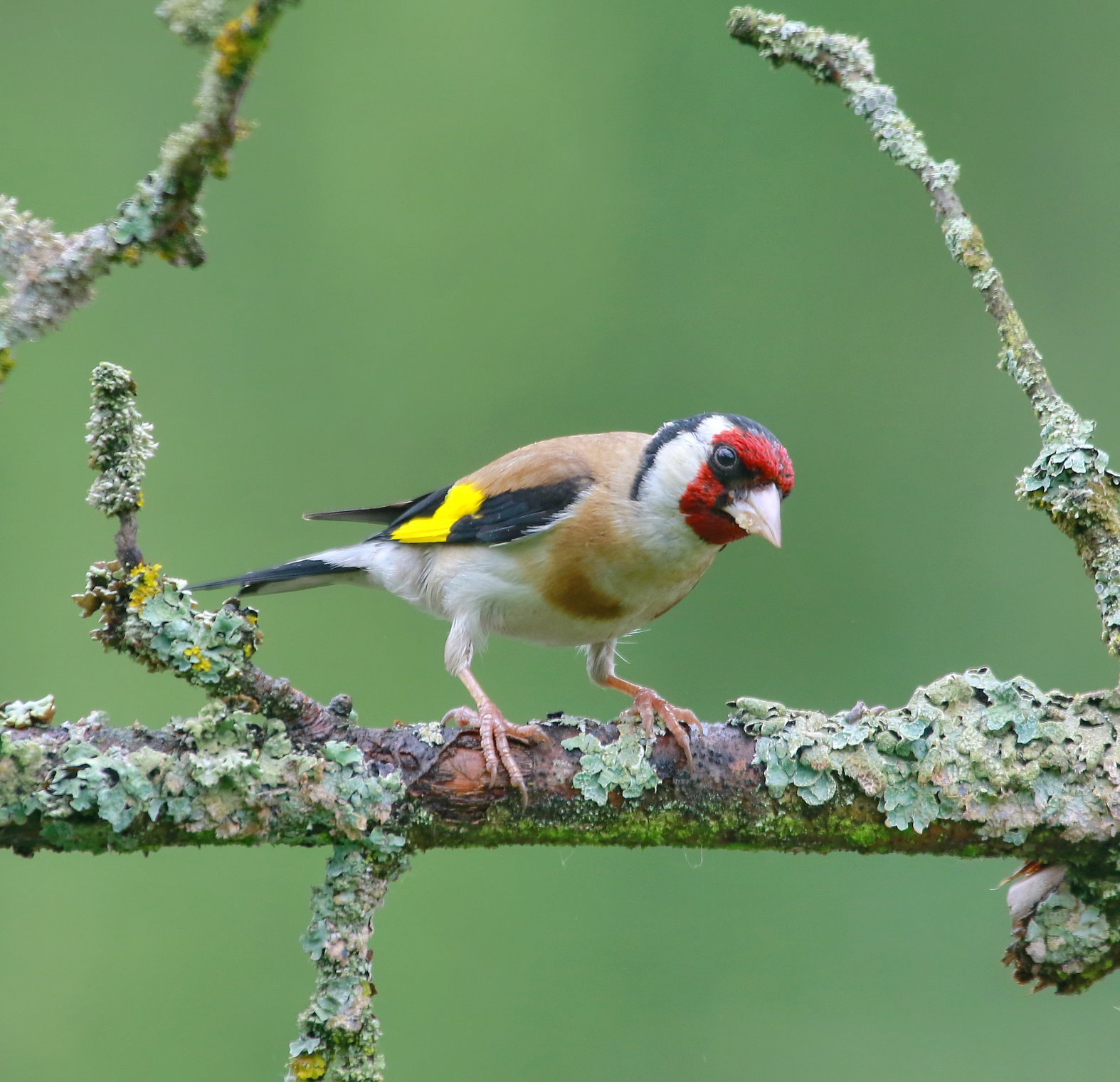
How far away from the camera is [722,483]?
1943 millimetres

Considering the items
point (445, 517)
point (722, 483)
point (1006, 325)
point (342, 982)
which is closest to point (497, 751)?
point (342, 982)

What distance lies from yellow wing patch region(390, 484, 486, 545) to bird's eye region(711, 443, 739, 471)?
0.46 metres

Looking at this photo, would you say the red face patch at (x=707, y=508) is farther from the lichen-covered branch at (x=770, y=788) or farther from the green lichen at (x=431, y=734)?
the green lichen at (x=431, y=734)

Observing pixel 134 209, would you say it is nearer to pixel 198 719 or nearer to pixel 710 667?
pixel 198 719

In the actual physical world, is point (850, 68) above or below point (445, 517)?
above

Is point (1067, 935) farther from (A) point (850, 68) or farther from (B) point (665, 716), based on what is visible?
(A) point (850, 68)

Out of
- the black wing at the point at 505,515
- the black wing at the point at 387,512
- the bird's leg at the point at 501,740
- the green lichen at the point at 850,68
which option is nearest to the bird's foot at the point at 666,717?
the bird's leg at the point at 501,740

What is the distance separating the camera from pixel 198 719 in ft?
4.49

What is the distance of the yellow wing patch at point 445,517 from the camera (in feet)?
7.10

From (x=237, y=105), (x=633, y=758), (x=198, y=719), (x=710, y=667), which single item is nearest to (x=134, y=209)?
(x=237, y=105)

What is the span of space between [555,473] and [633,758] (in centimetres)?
70

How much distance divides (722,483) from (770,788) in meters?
0.59

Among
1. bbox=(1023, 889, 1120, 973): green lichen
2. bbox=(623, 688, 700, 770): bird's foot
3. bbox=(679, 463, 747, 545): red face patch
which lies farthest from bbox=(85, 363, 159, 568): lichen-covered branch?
bbox=(1023, 889, 1120, 973): green lichen

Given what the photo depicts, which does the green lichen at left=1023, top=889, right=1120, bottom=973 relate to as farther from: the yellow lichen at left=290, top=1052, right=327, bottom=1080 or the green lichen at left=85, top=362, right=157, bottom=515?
the green lichen at left=85, top=362, right=157, bottom=515
